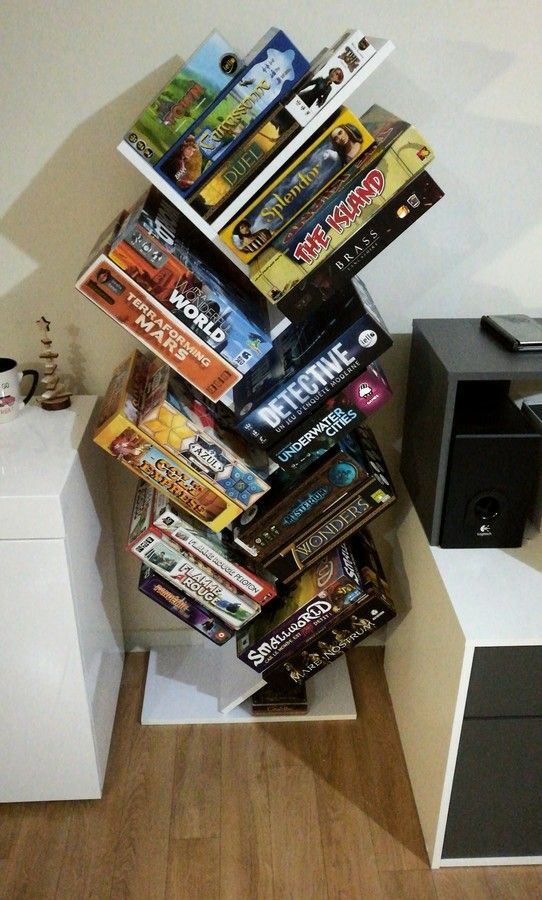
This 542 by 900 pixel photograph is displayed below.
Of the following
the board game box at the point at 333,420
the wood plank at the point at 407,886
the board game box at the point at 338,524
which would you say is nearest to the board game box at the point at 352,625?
the board game box at the point at 338,524

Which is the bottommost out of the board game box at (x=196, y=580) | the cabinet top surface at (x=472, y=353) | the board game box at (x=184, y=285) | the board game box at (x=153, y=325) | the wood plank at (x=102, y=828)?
the wood plank at (x=102, y=828)

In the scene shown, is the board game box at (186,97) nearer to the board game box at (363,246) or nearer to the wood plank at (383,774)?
the board game box at (363,246)

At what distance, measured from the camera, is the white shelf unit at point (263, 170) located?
1.17m

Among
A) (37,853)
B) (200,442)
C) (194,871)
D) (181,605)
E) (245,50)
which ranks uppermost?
(245,50)

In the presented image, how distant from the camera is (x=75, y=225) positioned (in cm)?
158

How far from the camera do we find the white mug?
1.56 meters

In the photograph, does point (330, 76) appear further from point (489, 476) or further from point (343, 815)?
point (343, 815)

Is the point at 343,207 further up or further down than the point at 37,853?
further up

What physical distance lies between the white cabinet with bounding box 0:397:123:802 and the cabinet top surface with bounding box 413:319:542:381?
749 millimetres

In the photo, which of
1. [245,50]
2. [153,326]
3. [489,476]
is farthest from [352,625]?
[245,50]

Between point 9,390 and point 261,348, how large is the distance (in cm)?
58

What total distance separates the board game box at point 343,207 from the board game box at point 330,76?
112mm

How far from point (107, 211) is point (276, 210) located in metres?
0.47

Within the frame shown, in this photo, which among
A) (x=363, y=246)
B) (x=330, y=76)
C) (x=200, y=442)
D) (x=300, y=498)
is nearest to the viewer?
(x=330, y=76)
